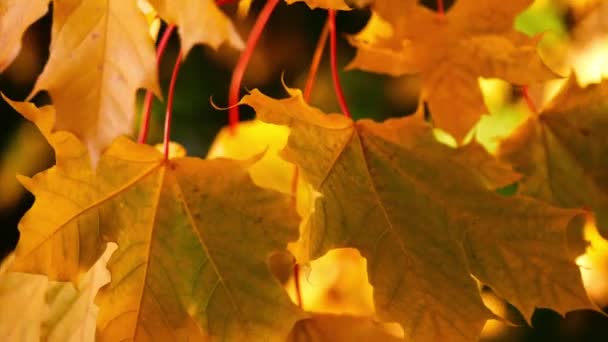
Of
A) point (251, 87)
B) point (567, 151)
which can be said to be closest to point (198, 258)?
point (567, 151)

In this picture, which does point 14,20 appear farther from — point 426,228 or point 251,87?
point 251,87

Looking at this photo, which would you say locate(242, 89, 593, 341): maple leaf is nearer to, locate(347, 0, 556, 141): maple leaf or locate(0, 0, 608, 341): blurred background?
locate(347, 0, 556, 141): maple leaf

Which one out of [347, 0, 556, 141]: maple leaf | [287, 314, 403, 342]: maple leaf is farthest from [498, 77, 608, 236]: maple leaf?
[287, 314, 403, 342]: maple leaf

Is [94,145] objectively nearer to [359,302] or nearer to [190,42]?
[190,42]

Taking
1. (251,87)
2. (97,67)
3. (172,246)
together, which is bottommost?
(251,87)

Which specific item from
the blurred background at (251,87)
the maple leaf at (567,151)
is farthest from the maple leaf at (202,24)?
the blurred background at (251,87)

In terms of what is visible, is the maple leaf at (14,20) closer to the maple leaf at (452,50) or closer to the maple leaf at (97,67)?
the maple leaf at (97,67)
